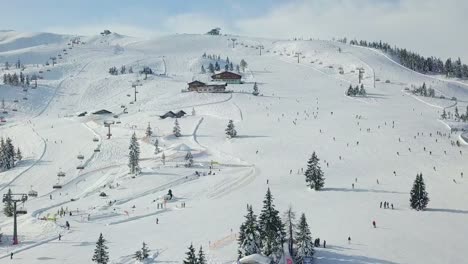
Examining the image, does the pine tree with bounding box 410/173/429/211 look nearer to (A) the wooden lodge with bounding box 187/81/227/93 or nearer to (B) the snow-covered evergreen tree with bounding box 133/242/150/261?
(B) the snow-covered evergreen tree with bounding box 133/242/150/261

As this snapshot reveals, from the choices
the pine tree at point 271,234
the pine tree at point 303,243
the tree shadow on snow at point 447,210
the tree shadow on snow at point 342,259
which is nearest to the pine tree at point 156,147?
the tree shadow on snow at point 447,210

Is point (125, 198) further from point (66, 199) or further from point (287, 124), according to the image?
point (287, 124)

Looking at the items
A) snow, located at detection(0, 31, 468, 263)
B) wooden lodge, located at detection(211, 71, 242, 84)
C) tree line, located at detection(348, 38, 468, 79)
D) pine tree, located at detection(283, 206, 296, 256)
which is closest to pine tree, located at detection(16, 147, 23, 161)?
snow, located at detection(0, 31, 468, 263)

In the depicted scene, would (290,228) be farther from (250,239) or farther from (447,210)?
(447,210)

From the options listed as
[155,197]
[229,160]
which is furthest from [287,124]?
[155,197]

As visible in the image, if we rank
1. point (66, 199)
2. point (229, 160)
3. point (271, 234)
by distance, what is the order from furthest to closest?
1. point (229, 160)
2. point (66, 199)
3. point (271, 234)

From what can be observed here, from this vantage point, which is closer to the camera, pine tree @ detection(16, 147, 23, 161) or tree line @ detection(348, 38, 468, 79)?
pine tree @ detection(16, 147, 23, 161)

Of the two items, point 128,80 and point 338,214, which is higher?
point 128,80
